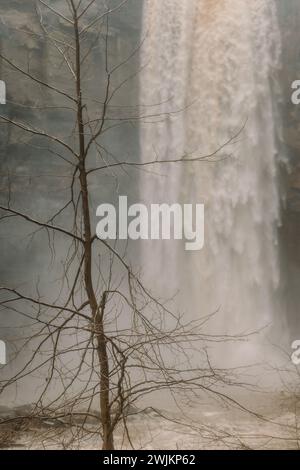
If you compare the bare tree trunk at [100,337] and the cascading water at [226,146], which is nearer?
the bare tree trunk at [100,337]

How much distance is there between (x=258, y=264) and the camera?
12.8 meters

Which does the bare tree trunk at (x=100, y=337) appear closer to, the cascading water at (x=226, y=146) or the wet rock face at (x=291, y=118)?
the cascading water at (x=226, y=146)

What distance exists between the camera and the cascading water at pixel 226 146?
1267 cm

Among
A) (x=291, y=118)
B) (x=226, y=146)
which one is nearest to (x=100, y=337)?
(x=226, y=146)

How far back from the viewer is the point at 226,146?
1273 centimetres

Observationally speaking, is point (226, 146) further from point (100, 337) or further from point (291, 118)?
point (100, 337)

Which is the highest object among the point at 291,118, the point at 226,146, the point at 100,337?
the point at 291,118

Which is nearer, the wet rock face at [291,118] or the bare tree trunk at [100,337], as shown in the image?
the bare tree trunk at [100,337]

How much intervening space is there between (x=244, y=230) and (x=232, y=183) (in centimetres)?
117

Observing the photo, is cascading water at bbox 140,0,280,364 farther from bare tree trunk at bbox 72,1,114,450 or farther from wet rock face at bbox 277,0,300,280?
bare tree trunk at bbox 72,1,114,450

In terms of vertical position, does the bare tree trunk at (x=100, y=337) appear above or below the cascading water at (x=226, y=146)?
below

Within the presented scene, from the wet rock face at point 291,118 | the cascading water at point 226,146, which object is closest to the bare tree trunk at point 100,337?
the cascading water at point 226,146
